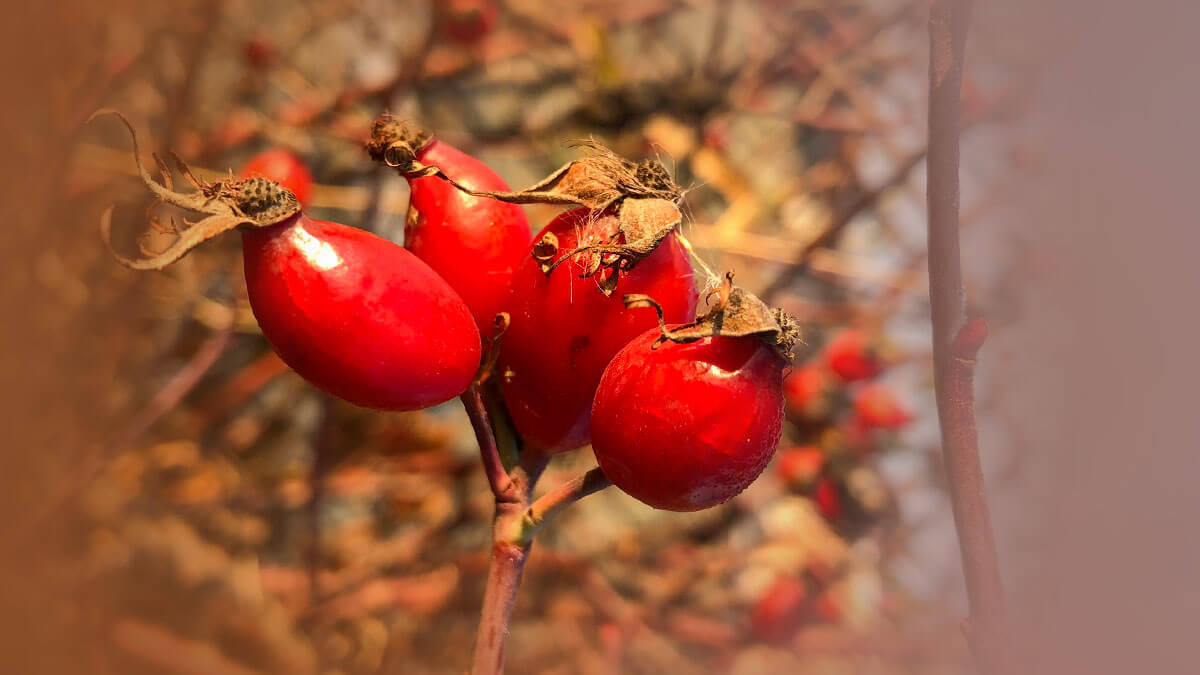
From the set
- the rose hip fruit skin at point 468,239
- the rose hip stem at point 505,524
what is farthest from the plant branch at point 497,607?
the rose hip fruit skin at point 468,239

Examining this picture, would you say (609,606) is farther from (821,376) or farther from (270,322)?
(270,322)

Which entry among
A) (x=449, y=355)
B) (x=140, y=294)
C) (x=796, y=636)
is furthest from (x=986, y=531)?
(x=140, y=294)

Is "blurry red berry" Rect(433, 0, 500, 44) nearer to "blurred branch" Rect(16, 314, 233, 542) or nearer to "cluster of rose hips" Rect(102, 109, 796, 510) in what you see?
"blurred branch" Rect(16, 314, 233, 542)

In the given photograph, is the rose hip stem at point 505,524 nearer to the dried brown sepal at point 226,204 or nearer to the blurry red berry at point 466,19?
the dried brown sepal at point 226,204

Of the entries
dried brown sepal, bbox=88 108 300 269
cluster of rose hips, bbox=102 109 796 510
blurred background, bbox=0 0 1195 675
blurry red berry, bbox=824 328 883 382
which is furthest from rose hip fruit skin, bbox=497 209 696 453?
blurry red berry, bbox=824 328 883 382

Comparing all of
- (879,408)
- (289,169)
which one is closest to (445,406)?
(289,169)

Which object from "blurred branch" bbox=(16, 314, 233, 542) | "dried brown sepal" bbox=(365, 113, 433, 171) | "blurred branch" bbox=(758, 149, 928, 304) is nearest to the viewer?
"dried brown sepal" bbox=(365, 113, 433, 171)

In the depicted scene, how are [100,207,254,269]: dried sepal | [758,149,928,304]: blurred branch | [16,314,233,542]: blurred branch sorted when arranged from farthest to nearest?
[758,149,928,304]: blurred branch → [16,314,233,542]: blurred branch → [100,207,254,269]: dried sepal
